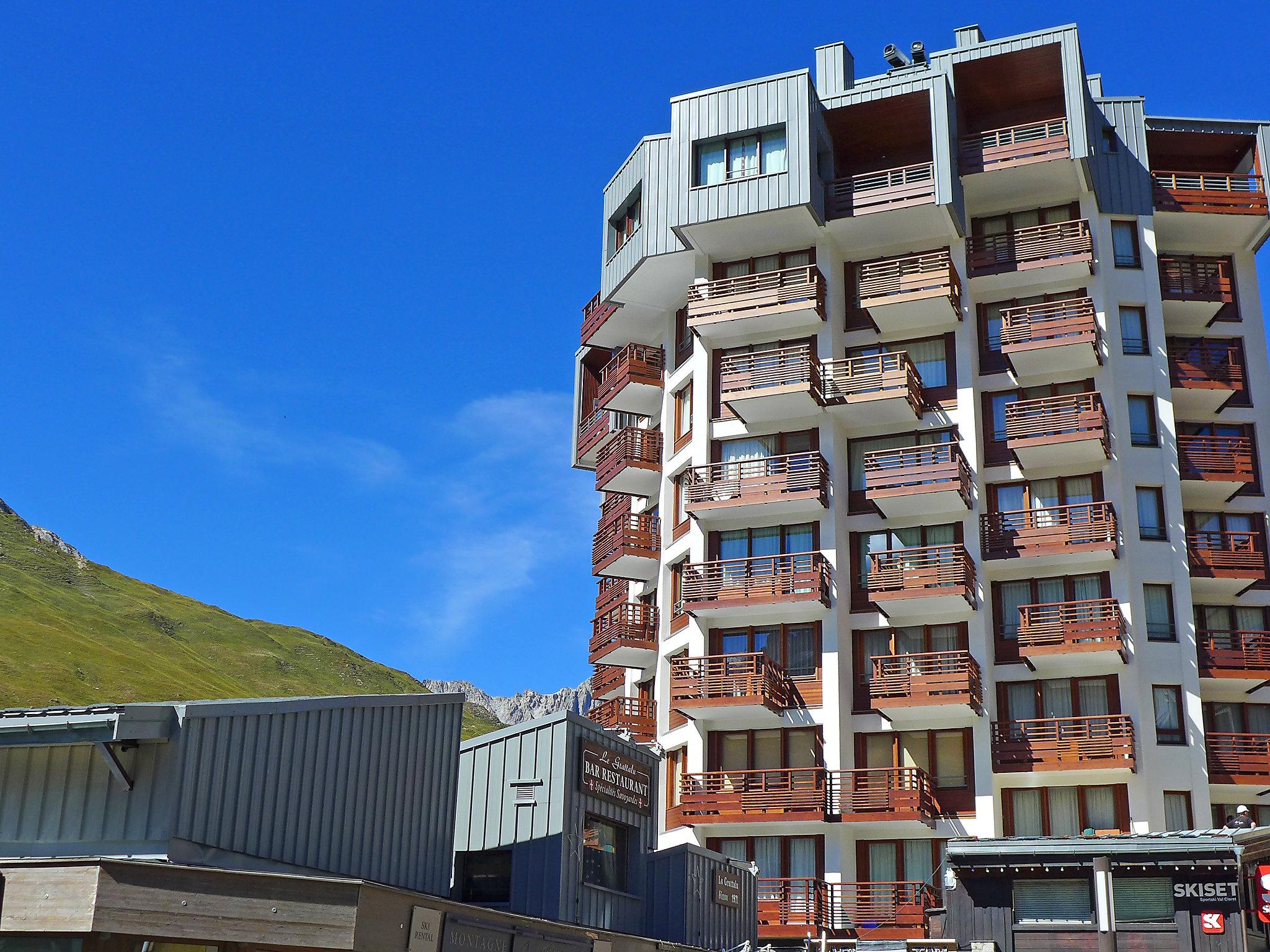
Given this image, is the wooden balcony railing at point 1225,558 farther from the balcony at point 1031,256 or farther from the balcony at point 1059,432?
the balcony at point 1031,256

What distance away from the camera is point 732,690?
50062 millimetres

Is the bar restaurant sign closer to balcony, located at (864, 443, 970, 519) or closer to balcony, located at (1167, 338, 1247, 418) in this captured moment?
balcony, located at (864, 443, 970, 519)

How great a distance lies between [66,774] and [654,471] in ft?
129

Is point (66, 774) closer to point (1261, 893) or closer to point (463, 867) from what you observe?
point (463, 867)

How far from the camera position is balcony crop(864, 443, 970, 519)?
5088 cm

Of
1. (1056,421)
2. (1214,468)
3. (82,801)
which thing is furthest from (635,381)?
(82,801)

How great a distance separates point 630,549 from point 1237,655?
2403 cm

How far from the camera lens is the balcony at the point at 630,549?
57.8 meters

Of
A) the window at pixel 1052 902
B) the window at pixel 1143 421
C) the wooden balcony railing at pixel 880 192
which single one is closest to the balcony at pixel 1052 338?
the window at pixel 1143 421

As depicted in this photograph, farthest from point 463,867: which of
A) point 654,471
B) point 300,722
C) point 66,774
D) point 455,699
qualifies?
point 654,471

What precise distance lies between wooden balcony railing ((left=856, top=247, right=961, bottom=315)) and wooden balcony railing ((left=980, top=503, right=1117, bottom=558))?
331 inches

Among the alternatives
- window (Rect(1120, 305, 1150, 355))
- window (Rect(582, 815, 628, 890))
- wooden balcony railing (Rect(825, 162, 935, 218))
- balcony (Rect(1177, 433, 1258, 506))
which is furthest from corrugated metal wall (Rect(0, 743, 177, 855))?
balcony (Rect(1177, 433, 1258, 506))

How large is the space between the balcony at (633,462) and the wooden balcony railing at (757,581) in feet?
24.7

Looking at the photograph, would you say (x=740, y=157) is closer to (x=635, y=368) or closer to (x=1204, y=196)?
(x=635, y=368)
